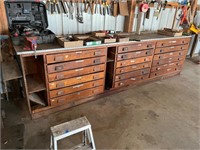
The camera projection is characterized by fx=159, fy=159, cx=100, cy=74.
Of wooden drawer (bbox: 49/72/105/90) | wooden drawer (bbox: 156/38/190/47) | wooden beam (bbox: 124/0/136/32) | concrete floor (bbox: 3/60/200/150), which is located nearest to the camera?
concrete floor (bbox: 3/60/200/150)

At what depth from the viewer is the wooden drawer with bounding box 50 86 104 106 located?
1.96 metres

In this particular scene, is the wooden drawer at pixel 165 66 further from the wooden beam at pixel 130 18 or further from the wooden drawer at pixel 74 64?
the wooden drawer at pixel 74 64

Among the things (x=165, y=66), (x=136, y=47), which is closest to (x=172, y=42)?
(x=165, y=66)

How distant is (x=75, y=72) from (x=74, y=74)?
3 centimetres

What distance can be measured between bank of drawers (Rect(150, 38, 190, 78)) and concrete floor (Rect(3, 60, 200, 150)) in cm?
40

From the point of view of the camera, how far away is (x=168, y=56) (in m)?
2.81

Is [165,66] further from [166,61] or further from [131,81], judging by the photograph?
[131,81]

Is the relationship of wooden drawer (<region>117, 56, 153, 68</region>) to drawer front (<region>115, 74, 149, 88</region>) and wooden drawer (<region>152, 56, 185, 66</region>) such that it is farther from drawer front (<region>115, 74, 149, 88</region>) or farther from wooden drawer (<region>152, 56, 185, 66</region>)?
drawer front (<region>115, 74, 149, 88</region>)

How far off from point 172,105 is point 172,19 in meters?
2.20

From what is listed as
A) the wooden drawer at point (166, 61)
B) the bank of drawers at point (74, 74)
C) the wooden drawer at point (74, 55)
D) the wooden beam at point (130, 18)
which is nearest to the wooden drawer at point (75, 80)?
the bank of drawers at point (74, 74)

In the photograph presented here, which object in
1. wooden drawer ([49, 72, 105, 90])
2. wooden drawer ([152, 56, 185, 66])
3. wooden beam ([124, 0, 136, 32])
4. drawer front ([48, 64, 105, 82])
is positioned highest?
wooden beam ([124, 0, 136, 32])

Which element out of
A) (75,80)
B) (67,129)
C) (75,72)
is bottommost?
(67,129)

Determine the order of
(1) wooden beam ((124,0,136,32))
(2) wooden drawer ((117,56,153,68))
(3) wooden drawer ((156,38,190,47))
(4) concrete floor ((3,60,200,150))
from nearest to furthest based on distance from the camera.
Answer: (4) concrete floor ((3,60,200,150))
(2) wooden drawer ((117,56,153,68))
(3) wooden drawer ((156,38,190,47))
(1) wooden beam ((124,0,136,32))

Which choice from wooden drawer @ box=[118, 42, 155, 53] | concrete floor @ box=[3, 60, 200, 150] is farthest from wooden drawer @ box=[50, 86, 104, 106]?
wooden drawer @ box=[118, 42, 155, 53]
